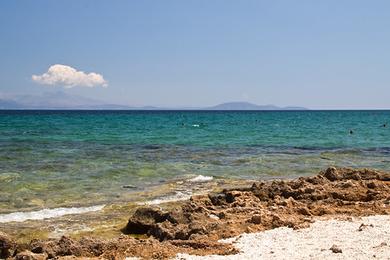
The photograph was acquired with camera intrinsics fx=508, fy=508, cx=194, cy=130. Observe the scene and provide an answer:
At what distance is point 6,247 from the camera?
10.6 m

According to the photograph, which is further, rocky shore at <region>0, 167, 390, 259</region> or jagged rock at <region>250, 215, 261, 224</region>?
jagged rock at <region>250, 215, 261, 224</region>

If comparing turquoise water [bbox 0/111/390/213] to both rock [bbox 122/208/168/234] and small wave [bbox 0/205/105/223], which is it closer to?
small wave [bbox 0/205/105/223]

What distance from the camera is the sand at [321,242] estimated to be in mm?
9250

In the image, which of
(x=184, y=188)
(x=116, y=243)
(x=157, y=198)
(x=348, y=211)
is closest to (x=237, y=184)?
(x=184, y=188)

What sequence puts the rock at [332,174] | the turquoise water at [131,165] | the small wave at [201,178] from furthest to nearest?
the small wave at [201,178], the turquoise water at [131,165], the rock at [332,174]

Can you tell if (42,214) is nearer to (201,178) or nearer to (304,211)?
(304,211)

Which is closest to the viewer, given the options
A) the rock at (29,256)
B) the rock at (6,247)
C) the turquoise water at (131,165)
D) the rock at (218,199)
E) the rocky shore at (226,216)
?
the rock at (29,256)

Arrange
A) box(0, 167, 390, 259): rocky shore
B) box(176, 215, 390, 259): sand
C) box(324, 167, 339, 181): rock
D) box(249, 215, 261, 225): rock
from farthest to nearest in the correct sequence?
1. box(324, 167, 339, 181): rock
2. box(249, 215, 261, 225): rock
3. box(0, 167, 390, 259): rocky shore
4. box(176, 215, 390, 259): sand

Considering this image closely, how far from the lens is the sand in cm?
925

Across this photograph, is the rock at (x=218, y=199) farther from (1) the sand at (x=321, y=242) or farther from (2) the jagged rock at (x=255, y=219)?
(1) the sand at (x=321, y=242)

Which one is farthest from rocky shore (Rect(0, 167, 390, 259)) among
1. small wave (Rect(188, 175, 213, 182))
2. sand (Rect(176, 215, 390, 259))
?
small wave (Rect(188, 175, 213, 182))

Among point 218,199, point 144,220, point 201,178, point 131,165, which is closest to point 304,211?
point 218,199

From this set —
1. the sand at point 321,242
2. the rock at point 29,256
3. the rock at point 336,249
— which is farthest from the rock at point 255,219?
the rock at point 29,256

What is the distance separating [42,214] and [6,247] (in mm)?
4169
